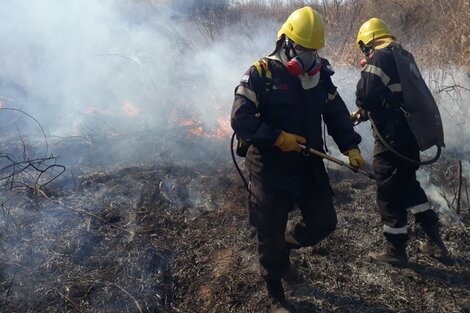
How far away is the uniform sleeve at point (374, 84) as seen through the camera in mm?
3584

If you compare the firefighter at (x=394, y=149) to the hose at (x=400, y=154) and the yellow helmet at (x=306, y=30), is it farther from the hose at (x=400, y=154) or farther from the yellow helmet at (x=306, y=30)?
the yellow helmet at (x=306, y=30)

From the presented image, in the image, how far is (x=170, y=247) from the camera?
161 inches

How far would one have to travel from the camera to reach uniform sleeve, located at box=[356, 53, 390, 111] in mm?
3584

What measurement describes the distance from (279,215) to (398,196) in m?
1.37

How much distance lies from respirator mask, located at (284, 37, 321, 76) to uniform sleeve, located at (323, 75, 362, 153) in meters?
0.30

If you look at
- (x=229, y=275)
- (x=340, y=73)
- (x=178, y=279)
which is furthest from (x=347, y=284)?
(x=340, y=73)

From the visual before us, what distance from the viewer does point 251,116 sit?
9.36ft

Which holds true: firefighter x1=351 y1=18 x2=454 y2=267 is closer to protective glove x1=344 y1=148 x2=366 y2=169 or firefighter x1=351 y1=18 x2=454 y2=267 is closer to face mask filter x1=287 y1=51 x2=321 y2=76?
protective glove x1=344 y1=148 x2=366 y2=169

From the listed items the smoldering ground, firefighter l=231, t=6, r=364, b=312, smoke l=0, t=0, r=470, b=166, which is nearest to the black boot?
the smoldering ground

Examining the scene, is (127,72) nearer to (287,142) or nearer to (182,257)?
(182,257)

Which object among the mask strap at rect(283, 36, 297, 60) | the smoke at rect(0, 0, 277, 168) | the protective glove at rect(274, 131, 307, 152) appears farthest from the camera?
the smoke at rect(0, 0, 277, 168)

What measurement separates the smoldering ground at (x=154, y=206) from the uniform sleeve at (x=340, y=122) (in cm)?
128

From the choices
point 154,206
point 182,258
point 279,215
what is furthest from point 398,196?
point 154,206

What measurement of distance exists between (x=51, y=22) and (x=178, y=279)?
9425 millimetres
